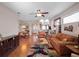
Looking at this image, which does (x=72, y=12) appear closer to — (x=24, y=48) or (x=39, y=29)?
(x=39, y=29)

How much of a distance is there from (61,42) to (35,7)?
1.00m

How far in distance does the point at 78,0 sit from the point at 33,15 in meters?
1.04

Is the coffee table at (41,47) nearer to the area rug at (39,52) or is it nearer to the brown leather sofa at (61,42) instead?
the area rug at (39,52)

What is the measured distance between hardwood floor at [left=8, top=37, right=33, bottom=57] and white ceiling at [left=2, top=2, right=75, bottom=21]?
533mm

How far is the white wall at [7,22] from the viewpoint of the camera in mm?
2489

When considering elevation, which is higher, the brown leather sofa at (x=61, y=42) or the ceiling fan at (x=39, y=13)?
the ceiling fan at (x=39, y=13)

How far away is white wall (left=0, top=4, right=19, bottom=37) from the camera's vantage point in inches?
98.0

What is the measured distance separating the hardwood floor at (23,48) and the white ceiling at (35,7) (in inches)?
21.0

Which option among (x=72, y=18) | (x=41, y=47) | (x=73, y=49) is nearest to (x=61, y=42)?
(x=73, y=49)

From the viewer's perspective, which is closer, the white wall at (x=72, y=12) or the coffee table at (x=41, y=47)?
the white wall at (x=72, y=12)

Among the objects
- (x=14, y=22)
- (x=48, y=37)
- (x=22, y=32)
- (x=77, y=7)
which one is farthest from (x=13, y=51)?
(x=77, y=7)

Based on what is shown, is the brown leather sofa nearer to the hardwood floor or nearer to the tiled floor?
the tiled floor

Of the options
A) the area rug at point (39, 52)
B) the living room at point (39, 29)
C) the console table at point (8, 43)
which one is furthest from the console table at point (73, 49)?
the console table at point (8, 43)

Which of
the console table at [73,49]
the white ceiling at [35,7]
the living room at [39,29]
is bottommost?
the console table at [73,49]
